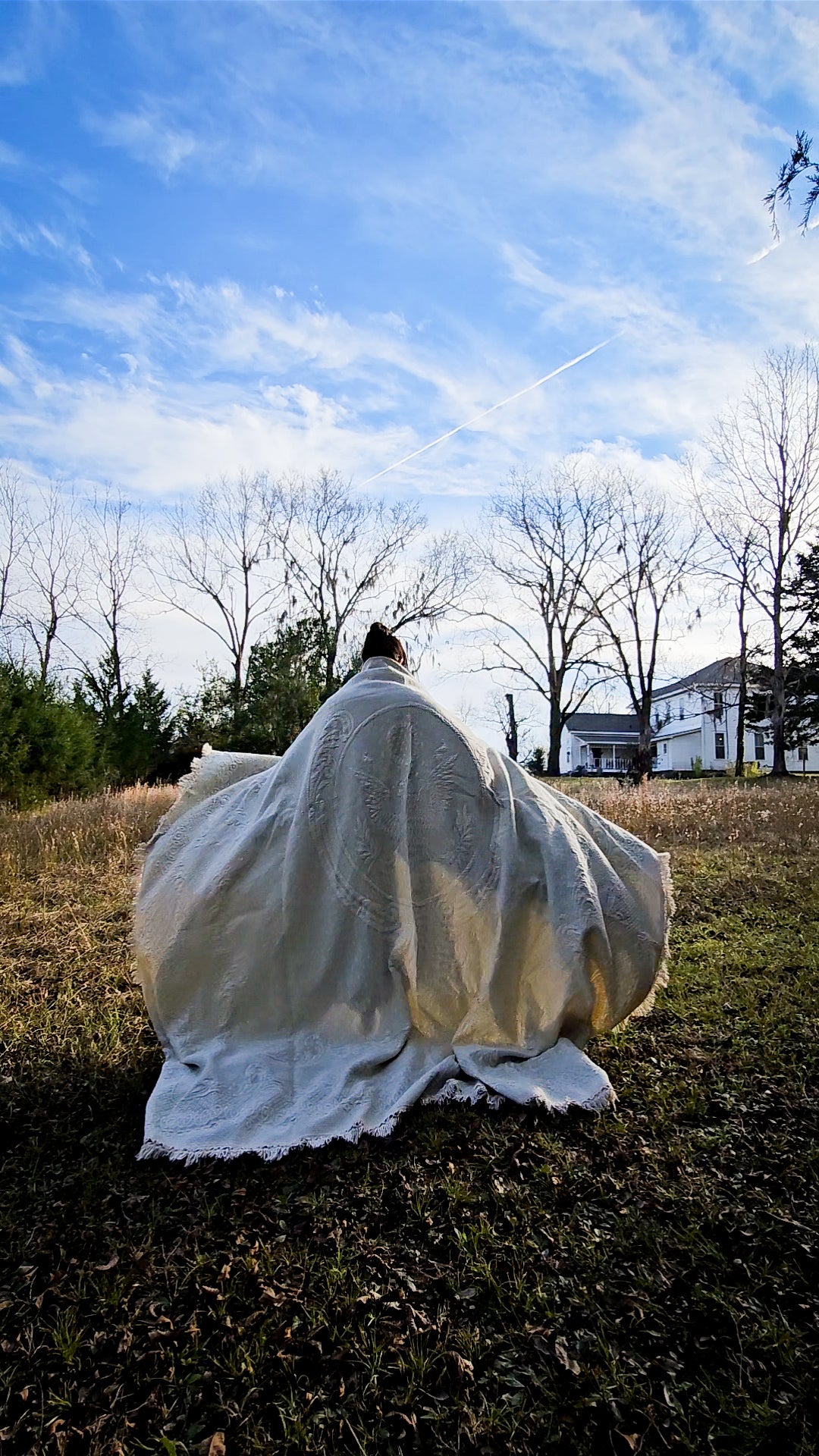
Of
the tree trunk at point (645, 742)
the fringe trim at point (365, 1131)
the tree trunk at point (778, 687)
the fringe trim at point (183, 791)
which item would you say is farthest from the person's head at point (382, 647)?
the tree trunk at point (645, 742)

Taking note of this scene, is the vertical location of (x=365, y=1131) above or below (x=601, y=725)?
below

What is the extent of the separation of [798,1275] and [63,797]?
13058mm

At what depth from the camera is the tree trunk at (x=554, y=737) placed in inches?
1109

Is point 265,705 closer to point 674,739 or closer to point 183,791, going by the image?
point 183,791

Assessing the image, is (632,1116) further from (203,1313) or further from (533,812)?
(203,1313)

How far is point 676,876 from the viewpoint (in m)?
7.54

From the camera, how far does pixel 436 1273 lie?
210cm

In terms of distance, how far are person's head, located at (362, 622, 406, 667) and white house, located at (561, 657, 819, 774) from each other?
124 feet

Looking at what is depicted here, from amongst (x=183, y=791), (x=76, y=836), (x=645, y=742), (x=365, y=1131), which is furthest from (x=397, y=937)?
(x=645, y=742)

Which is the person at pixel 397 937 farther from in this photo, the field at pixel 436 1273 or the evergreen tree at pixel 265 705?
the evergreen tree at pixel 265 705

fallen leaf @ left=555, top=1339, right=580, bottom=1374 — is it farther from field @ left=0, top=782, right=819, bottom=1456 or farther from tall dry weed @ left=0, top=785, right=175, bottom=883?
tall dry weed @ left=0, top=785, right=175, bottom=883

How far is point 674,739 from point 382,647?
147 feet

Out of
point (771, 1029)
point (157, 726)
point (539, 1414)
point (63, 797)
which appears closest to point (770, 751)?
point (157, 726)

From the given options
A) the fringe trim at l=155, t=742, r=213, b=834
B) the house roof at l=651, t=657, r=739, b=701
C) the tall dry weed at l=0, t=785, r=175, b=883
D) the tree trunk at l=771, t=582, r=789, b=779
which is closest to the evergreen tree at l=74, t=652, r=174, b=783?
the tall dry weed at l=0, t=785, r=175, b=883
